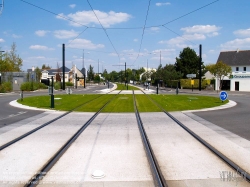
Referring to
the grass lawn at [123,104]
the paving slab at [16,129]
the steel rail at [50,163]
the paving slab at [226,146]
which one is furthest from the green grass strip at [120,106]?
the steel rail at [50,163]

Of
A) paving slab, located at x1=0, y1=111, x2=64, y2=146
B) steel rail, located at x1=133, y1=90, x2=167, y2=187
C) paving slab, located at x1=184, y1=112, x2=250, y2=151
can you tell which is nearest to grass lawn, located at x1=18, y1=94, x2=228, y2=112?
paving slab, located at x1=0, y1=111, x2=64, y2=146

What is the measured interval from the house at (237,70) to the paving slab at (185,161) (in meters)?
49.5

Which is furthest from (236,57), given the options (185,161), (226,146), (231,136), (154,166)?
(154,166)

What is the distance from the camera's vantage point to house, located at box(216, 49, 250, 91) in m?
55.7

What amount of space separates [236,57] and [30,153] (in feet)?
205

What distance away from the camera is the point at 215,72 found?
168ft

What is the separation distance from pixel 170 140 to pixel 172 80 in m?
63.8

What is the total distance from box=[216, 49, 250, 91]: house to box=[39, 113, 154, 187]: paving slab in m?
50.4

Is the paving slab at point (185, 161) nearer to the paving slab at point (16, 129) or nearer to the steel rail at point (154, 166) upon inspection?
the steel rail at point (154, 166)

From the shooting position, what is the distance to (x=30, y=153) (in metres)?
7.66

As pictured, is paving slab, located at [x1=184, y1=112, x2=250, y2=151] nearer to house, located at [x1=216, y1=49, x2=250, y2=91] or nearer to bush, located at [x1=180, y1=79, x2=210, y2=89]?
house, located at [x1=216, y1=49, x2=250, y2=91]

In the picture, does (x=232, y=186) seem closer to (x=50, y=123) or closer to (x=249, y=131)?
(x=249, y=131)

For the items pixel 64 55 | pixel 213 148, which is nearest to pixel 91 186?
pixel 213 148

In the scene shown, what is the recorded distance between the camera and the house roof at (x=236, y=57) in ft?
201
